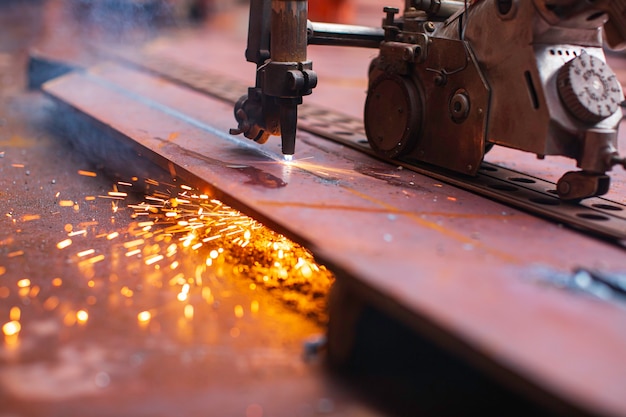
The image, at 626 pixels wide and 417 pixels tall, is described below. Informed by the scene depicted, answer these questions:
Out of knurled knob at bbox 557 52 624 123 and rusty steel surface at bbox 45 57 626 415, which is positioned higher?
knurled knob at bbox 557 52 624 123

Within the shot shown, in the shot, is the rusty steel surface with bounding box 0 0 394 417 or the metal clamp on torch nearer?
the rusty steel surface with bounding box 0 0 394 417

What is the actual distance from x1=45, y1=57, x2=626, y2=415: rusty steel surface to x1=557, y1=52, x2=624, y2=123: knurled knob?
0.42 meters

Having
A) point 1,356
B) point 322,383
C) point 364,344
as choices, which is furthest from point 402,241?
point 1,356

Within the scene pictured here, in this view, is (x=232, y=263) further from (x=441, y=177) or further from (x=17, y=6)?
(x=17, y=6)

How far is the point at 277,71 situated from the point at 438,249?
3.85 ft

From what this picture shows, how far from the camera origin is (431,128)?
9.86 feet

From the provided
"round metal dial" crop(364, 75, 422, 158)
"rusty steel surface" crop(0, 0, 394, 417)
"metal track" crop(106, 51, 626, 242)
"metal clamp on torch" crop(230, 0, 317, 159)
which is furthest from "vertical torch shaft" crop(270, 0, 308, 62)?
"rusty steel surface" crop(0, 0, 394, 417)

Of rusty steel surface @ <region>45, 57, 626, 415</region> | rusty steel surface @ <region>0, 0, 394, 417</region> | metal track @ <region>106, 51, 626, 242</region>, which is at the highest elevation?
metal track @ <region>106, 51, 626, 242</region>

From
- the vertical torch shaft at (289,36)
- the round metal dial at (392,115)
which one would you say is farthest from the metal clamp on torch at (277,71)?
the round metal dial at (392,115)

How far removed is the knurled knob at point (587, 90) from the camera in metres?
2.44

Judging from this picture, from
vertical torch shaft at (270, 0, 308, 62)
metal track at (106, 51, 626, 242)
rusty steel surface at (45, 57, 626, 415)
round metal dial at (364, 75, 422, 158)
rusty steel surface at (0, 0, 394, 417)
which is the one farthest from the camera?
round metal dial at (364, 75, 422, 158)

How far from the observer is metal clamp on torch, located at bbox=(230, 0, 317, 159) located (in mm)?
2840

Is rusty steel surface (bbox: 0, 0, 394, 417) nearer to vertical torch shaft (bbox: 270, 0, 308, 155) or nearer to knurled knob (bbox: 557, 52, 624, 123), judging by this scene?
vertical torch shaft (bbox: 270, 0, 308, 155)

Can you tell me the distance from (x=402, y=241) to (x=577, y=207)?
2.80 ft
